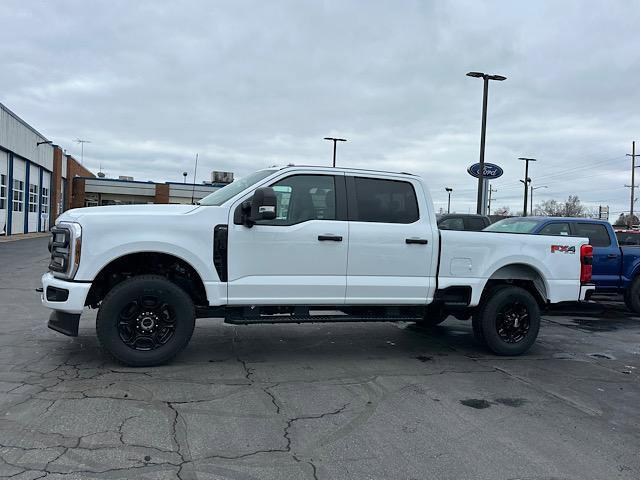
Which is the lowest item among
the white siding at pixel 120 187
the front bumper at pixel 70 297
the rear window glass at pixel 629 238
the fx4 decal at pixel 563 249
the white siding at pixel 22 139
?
the front bumper at pixel 70 297

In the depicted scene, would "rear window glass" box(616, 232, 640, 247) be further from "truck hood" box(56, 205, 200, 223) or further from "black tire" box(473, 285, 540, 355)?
"truck hood" box(56, 205, 200, 223)

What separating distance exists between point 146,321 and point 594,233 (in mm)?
8950

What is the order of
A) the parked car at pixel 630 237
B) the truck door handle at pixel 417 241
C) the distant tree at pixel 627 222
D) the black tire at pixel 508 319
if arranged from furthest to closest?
the distant tree at pixel 627 222 → the parked car at pixel 630 237 → the black tire at pixel 508 319 → the truck door handle at pixel 417 241

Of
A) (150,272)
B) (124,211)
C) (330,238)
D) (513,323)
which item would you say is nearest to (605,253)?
(513,323)

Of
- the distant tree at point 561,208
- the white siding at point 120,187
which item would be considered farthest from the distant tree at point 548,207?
the white siding at point 120,187

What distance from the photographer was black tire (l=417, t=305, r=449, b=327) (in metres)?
6.94

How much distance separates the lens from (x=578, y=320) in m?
10.2

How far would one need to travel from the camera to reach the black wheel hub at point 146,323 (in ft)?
18.1

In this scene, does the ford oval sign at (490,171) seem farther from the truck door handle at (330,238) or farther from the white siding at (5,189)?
the white siding at (5,189)

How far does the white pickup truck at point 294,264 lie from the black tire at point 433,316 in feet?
0.18

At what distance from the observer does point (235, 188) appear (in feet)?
20.5

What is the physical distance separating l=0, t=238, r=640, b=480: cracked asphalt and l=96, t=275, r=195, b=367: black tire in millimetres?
204

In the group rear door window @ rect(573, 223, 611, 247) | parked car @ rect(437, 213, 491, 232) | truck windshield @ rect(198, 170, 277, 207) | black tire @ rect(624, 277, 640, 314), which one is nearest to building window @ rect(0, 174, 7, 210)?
parked car @ rect(437, 213, 491, 232)

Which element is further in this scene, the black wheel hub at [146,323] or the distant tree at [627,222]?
the distant tree at [627,222]
